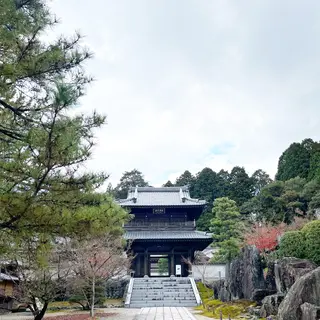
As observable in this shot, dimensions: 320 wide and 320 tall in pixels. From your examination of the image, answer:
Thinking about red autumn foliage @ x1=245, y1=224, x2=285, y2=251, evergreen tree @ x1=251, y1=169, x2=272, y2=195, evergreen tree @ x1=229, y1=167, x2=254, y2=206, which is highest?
evergreen tree @ x1=251, y1=169, x2=272, y2=195

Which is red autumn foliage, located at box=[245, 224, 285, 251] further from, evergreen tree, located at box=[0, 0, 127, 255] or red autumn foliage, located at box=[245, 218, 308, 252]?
evergreen tree, located at box=[0, 0, 127, 255]

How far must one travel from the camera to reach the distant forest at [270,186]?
105 feet

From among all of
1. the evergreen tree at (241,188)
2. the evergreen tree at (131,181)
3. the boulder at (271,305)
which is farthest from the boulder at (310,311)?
the evergreen tree at (131,181)

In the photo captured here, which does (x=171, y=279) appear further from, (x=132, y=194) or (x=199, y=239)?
(x=132, y=194)

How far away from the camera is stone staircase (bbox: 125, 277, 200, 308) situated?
1868 centimetres

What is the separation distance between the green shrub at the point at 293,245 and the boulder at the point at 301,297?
4.98 meters

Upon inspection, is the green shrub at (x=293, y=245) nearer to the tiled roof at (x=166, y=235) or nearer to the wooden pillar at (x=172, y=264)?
the tiled roof at (x=166, y=235)

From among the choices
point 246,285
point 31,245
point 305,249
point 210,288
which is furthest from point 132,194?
point 31,245

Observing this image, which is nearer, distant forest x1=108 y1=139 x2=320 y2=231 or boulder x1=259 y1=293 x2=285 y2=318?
boulder x1=259 y1=293 x2=285 y2=318

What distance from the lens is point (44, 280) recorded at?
1105cm

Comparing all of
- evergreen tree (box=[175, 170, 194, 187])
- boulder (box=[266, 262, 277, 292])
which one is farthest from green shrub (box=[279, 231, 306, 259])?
evergreen tree (box=[175, 170, 194, 187])

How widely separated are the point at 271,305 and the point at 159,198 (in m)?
21.4

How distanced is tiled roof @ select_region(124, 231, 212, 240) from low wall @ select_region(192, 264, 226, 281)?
2.06 m

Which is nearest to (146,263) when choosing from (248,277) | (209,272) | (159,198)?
(209,272)
